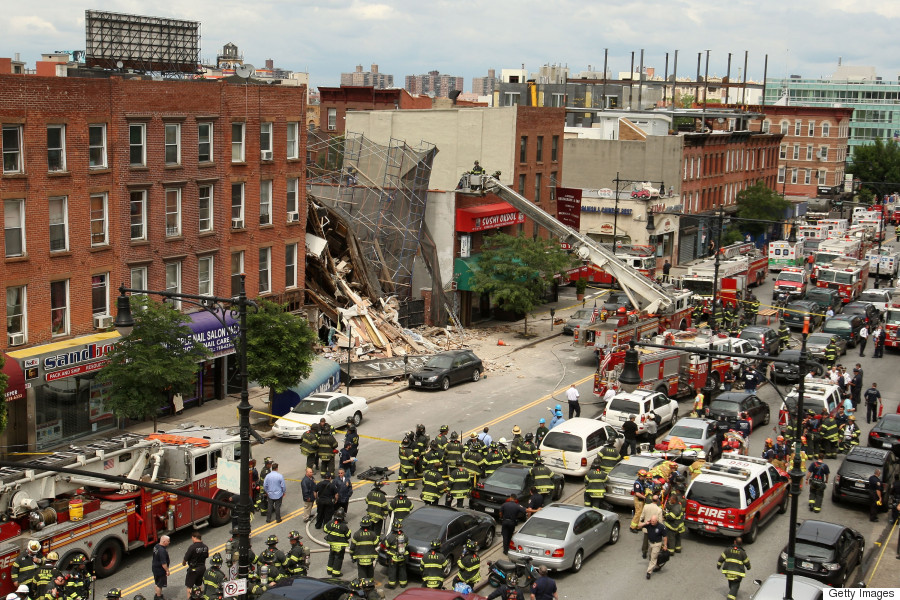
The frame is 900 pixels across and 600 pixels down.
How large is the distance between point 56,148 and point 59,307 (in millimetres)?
4894

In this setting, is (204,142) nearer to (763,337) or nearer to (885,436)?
(885,436)

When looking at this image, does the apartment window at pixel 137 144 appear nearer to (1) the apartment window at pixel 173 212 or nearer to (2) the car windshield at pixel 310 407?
(1) the apartment window at pixel 173 212

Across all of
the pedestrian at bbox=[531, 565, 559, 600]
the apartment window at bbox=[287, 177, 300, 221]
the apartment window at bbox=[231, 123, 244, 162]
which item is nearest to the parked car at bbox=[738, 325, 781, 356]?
the apartment window at bbox=[287, 177, 300, 221]

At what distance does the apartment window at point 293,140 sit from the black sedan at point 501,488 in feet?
64.6

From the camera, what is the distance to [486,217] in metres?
53.0

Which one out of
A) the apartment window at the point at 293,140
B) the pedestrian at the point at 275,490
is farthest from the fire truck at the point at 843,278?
the pedestrian at the point at 275,490

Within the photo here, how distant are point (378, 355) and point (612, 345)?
9.49m

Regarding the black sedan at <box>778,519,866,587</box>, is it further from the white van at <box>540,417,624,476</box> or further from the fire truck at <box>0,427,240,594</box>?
the fire truck at <box>0,427,240,594</box>

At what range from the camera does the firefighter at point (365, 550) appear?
21.5 m

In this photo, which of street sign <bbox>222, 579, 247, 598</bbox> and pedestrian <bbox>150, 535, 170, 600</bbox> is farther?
pedestrian <bbox>150, 535, 170, 600</bbox>

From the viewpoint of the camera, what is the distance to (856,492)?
28.5 metres

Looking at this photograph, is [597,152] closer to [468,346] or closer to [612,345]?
[468,346]

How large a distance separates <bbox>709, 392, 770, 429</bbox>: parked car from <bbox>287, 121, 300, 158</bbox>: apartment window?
61.8 ft

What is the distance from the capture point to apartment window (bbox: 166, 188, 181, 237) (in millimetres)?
36688
